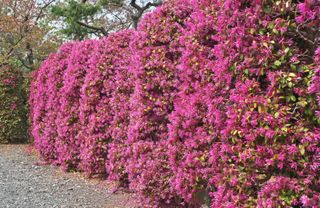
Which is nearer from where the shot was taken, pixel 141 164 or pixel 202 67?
pixel 202 67

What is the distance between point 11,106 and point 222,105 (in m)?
11.3

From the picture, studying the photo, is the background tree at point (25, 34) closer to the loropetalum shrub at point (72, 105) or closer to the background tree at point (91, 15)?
the background tree at point (91, 15)

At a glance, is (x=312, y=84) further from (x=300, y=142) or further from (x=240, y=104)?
(x=240, y=104)

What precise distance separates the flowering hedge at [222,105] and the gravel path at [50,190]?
516 mm

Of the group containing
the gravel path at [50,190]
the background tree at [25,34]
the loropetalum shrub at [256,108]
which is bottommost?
the gravel path at [50,190]

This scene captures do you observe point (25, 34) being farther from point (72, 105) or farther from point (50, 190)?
point (50, 190)

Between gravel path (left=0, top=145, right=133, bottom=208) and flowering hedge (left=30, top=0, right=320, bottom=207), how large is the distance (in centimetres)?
52

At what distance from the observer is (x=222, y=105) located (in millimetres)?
3461

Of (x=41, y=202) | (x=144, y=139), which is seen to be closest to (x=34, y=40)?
(x=41, y=202)

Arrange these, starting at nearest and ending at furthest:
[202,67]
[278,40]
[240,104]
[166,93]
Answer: [278,40]
[240,104]
[202,67]
[166,93]

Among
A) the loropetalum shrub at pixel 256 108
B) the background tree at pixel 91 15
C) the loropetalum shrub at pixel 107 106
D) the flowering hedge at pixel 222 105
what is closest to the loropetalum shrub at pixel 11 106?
the background tree at pixel 91 15

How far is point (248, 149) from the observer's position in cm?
304

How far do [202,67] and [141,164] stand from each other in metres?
1.77

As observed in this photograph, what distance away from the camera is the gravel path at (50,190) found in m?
6.14
